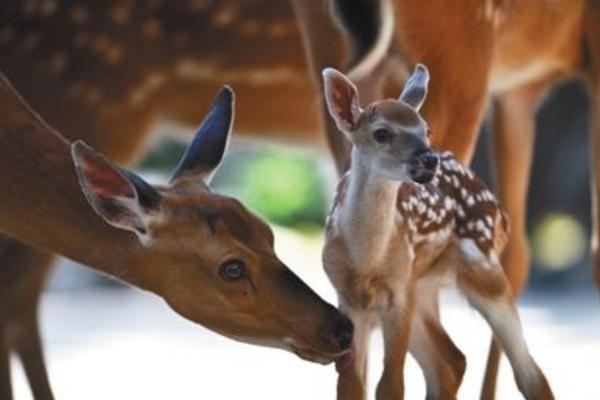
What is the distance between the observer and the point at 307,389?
18.2ft

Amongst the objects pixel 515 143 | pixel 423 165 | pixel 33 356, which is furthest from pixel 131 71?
pixel 423 165

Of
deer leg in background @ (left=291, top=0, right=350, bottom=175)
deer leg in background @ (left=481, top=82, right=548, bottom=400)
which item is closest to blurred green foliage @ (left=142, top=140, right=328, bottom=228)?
deer leg in background @ (left=481, top=82, right=548, bottom=400)

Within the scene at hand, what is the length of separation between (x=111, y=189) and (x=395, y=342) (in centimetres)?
49

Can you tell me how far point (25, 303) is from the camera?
16.3 ft

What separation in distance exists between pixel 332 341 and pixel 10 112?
706 millimetres

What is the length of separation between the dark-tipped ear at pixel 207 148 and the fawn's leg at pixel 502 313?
416 millimetres

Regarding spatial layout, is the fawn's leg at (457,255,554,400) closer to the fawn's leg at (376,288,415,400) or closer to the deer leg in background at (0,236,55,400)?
the fawn's leg at (376,288,415,400)

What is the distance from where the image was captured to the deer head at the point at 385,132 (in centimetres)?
346

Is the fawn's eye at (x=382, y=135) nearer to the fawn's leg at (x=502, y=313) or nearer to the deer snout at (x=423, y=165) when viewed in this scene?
the deer snout at (x=423, y=165)

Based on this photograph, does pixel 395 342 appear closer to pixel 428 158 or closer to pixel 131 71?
pixel 428 158

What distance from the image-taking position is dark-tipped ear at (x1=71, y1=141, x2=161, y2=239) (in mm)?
3555

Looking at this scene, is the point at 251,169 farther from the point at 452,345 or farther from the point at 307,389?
the point at 452,345

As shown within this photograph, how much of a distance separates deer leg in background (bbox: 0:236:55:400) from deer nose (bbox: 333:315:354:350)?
137 centimetres

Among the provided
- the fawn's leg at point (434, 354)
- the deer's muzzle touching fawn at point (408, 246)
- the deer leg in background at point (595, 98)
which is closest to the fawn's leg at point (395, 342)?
the deer's muzzle touching fawn at point (408, 246)
